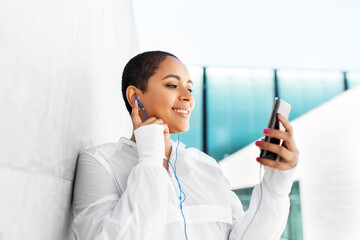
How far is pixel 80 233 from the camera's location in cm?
83

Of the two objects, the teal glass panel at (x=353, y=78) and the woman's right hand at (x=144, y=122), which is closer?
the woman's right hand at (x=144, y=122)

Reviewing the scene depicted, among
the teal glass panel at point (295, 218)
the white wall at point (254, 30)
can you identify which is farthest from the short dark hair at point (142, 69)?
the white wall at point (254, 30)

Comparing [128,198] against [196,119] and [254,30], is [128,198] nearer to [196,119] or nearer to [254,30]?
[254,30]

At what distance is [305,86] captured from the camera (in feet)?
27.2

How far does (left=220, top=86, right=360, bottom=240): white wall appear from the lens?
2809 millimetres

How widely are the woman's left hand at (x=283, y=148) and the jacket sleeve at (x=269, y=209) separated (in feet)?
0.13

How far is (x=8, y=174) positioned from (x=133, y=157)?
522mm

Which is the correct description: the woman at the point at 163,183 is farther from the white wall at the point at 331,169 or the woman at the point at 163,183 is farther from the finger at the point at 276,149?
the white wall at the point at 331,169

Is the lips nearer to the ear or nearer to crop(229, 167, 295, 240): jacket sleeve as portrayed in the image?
the ear

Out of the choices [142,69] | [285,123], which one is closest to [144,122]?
[142,69]

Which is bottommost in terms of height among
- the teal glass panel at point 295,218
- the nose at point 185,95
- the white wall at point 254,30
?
the teal glass panel at point 295,218

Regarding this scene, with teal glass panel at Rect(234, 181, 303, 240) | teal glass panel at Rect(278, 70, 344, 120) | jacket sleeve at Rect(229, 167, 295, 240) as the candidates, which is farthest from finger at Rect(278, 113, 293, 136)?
teal glass panel at Rect(278, 70, 344, 120)

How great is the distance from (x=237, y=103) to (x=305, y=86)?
183cm

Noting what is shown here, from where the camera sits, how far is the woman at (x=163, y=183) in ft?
2.58
